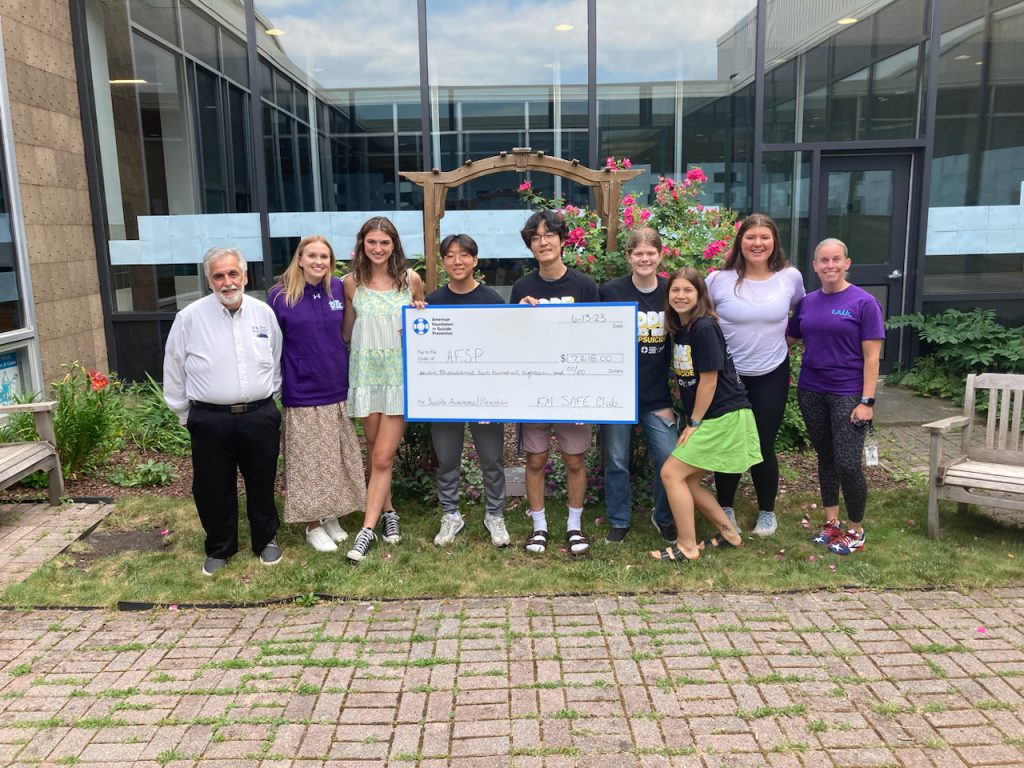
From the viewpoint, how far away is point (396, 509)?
5.22 m

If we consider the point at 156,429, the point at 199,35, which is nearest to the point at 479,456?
the point at 156,429

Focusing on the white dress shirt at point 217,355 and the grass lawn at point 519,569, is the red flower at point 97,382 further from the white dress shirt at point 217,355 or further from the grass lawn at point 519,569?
the white dress shirt at point 217,355

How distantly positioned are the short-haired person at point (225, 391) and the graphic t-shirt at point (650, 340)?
6.26ft

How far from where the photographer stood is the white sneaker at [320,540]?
449 centimetres

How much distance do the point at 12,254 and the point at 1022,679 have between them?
7.77 m

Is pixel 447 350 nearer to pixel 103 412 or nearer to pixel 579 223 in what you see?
pixel 579 223

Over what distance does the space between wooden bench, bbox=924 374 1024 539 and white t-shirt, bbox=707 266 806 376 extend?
105 cm

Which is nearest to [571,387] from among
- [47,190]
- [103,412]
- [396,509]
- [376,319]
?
[376,319]

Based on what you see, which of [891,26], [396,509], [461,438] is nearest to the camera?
[461,438]

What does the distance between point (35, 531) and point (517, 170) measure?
3830 mm

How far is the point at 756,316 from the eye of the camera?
168 inches

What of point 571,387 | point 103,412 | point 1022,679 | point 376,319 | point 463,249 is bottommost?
point 1022,679

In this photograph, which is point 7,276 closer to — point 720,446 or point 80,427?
point 80,427

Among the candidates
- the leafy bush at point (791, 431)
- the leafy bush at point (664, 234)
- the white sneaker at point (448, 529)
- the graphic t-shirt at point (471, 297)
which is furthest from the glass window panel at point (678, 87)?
the white sneaker at point (448, 529)
